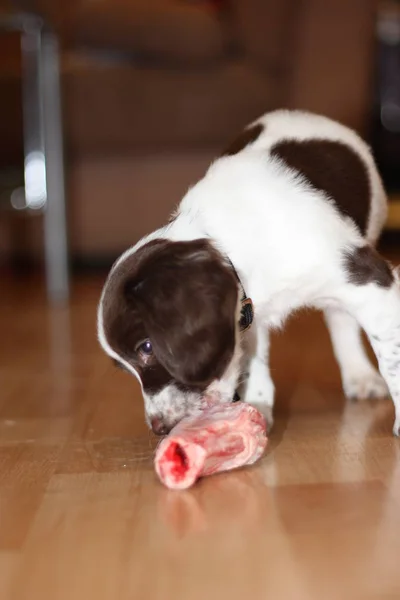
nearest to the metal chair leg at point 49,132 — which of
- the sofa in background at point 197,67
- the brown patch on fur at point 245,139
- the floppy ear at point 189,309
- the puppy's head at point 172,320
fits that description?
the sofa in background at point 197,67

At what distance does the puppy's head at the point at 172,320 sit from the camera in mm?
1817

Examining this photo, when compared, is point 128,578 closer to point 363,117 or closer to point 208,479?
point 208,479

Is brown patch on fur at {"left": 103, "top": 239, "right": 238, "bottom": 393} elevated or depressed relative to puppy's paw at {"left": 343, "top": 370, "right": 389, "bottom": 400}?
elevated

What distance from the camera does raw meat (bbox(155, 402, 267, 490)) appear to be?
1.88 meters

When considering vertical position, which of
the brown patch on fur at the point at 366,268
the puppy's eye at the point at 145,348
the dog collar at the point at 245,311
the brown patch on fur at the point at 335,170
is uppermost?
the brown patch on fur at the point at 335,170

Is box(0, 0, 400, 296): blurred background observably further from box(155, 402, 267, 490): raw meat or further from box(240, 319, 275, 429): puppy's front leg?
box(155, 402, 267, 490): raw meat

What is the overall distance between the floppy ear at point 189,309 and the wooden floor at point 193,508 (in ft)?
0.90

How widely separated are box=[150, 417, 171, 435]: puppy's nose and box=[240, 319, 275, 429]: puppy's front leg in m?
0.42

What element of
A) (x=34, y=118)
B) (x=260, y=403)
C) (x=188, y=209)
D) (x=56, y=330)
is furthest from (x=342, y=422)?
(x=34, y=118)

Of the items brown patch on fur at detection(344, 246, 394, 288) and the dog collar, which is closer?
the dog collar

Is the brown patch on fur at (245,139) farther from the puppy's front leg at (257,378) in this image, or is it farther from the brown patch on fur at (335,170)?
the puppy's front leg at (257,378)

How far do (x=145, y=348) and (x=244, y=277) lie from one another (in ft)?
0.98

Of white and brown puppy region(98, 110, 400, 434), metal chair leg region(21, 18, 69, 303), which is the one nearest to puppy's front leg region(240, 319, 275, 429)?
white and brown puppy region(98, 110, 400, 434)

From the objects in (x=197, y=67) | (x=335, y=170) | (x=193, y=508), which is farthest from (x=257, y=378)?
(x=197, y=67)
